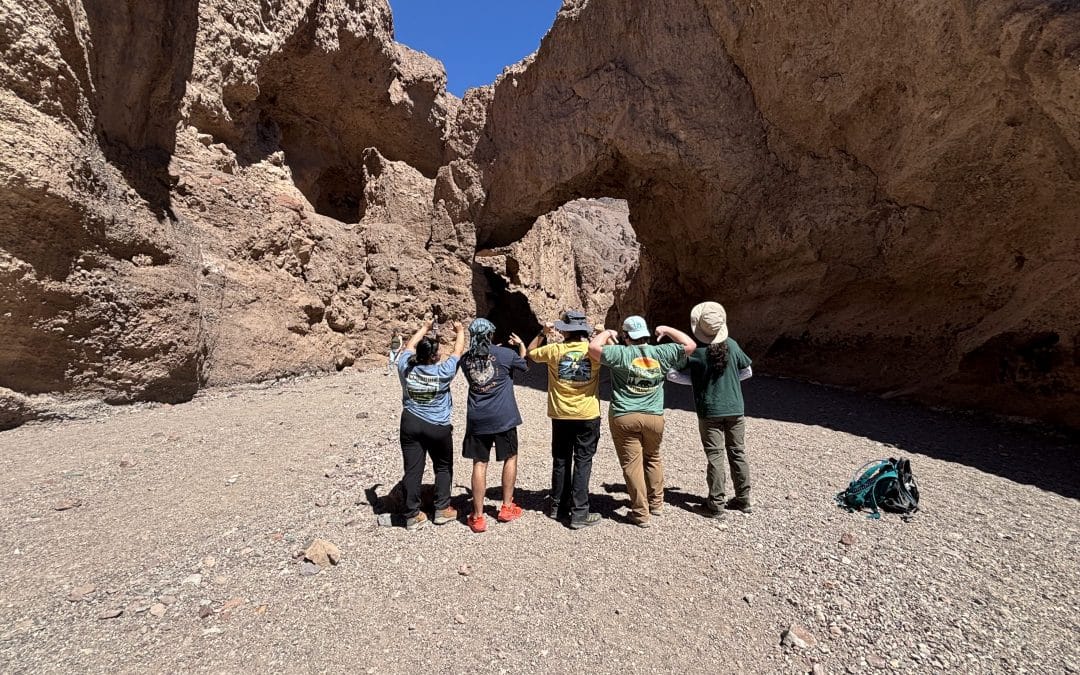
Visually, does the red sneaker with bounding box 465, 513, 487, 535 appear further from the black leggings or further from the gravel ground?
the black leggings

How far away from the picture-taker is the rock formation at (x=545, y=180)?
205 inches

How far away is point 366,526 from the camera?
350cm

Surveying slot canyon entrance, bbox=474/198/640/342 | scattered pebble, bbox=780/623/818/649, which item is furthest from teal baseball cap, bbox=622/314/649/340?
slot canyon entrance, bbox=474/198/640/342

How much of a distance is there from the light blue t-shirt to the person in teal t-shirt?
1064mm

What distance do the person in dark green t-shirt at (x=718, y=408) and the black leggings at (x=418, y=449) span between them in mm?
1794

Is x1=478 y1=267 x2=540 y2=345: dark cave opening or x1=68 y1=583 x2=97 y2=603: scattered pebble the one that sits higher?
x1=478 y1=267 x2=540 y2=345: dark cave opening

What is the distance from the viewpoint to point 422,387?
11.3 feet

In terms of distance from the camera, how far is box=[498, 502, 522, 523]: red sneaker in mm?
3631

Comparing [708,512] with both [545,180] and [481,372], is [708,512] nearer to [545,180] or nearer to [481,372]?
[481,372]

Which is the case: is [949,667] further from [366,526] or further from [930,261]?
[930,261]

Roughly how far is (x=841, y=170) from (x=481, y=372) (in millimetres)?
7942

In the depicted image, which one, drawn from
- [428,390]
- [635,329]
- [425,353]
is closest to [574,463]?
[635,329]

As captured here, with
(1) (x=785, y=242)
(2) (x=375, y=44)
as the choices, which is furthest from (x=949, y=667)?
(2) (x=375, y=44)

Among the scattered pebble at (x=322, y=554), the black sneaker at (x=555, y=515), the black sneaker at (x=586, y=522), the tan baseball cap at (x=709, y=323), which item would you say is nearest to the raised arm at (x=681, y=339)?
the tan baseball cap at (x=709, y=323)
